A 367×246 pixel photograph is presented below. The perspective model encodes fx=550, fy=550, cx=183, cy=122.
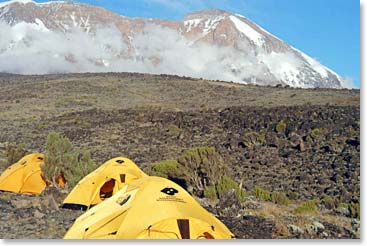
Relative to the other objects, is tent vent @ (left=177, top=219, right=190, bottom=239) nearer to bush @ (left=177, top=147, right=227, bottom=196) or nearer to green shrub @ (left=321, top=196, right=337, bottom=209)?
green shrub @ (left=321, top=196, right=337, bottom=209)

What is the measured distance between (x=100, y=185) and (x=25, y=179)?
2886 millimetres

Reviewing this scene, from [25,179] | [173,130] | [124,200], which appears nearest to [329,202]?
[124,200]

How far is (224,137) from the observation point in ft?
67.3

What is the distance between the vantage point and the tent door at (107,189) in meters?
9.84

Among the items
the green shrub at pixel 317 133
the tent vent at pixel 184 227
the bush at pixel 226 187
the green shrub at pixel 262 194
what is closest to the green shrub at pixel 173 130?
the green shrub at pixel 317 133

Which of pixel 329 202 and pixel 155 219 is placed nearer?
pixel 155 219

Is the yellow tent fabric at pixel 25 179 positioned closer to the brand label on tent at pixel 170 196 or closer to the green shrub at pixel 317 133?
the brand label on tent at pixel 170 196

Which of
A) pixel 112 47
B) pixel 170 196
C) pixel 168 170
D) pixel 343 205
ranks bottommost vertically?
pixel 343 205

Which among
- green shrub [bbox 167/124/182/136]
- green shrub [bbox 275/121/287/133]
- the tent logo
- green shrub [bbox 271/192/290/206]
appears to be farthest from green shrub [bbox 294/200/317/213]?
green shrub [bbox 167/124/182/136]

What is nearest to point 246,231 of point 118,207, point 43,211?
point 118,207

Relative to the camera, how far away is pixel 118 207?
6758 mm

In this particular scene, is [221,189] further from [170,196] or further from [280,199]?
[170,196]

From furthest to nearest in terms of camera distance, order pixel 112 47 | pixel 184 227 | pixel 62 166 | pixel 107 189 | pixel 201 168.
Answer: pixel 112 47 → pixel 201 168 → pixel 62 166 → pixel 107 189 → pixel 184 227

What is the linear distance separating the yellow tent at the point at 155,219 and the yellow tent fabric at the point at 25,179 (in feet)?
17.4
